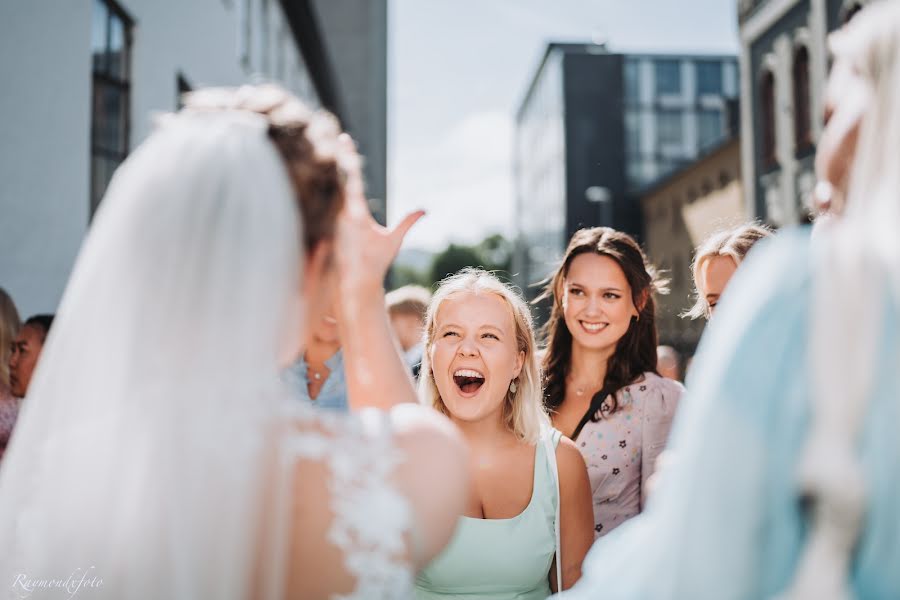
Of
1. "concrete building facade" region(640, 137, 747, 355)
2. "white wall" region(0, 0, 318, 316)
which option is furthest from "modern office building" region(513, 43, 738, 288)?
"white wall" region(0, 0, 318, 316)

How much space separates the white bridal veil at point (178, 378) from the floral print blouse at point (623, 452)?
6.98ft

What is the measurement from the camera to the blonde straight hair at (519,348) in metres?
2.94

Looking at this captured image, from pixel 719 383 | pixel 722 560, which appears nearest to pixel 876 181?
pixel 719 383

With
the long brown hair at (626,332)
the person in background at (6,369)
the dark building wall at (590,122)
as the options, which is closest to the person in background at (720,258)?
the long brown hair at (626,332)

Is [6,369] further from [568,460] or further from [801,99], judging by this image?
[801,99]

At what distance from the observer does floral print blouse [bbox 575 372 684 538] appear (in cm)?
324

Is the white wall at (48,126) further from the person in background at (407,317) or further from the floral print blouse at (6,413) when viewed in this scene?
the person in background at (407,317)

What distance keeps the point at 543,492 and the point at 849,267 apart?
158 cm

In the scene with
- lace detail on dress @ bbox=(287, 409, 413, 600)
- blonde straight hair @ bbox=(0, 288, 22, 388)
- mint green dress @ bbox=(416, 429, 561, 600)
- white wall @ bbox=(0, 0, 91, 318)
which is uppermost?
white wall @ bbox=(0, 0, 91, 318)

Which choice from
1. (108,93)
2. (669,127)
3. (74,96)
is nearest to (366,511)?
(74,96)

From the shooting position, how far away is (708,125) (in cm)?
5072

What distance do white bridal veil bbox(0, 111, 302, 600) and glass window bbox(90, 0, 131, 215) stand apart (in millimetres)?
7451

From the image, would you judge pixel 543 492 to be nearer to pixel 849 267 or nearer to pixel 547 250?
pixel 849 267

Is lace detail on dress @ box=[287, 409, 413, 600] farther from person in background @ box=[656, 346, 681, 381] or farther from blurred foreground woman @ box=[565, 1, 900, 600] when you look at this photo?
person in background @ box=[656, 346, 681, 381]
